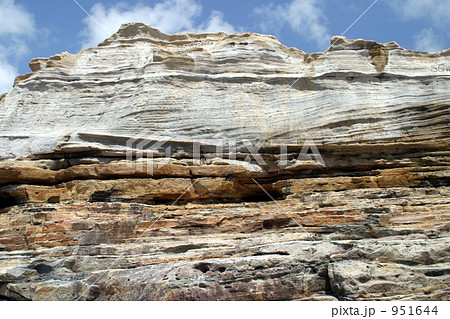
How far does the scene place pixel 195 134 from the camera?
12.8m

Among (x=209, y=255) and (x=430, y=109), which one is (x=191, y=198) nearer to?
(x=209, y=255)

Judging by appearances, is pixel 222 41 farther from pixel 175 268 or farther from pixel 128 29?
pixel 175 268

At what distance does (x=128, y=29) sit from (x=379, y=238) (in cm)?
1334

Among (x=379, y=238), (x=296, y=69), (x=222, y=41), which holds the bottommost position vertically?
(x=379, y=238)

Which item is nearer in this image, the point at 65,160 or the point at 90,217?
the point at 90,217

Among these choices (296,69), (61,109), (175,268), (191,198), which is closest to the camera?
(175,268)

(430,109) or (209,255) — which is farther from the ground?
(430,109)

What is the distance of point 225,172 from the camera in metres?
12.0

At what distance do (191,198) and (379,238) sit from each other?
522cm

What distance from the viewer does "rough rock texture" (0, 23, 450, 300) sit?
8492 mm

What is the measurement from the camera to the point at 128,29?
56.4 feet

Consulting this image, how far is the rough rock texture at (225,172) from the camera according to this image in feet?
27.9

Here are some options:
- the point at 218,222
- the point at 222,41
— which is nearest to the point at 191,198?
the point at 218,222

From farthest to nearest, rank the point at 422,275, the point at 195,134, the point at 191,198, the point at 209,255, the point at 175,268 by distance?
the point at 195,134
the point at 191,198
the point at 209,255
the point at 175,268
the point at 422,275
